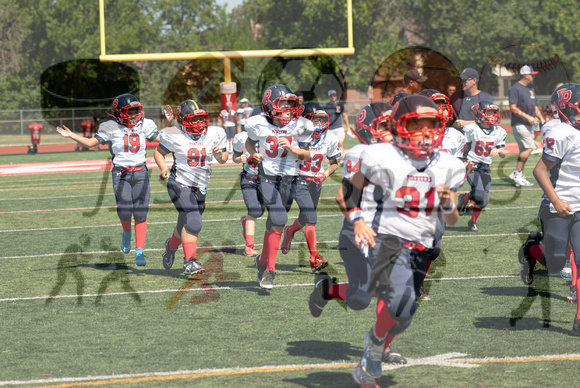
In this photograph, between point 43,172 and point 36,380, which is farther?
point 43,172

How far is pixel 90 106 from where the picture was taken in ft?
134

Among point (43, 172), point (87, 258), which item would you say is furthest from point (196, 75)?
point (87, 258)

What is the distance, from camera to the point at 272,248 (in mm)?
7266

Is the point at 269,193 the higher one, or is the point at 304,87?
the point at 304,87

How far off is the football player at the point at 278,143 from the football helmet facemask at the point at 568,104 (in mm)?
2504

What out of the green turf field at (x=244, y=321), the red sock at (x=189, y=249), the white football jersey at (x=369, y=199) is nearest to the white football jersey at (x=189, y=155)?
the red sock at (x=189, y=249)

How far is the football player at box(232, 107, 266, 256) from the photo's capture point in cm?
834

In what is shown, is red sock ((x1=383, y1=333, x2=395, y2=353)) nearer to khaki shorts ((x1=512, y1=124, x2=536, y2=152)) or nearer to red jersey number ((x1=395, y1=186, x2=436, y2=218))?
red jersey number ((x1=395, y1=186, x2=436, y2=218))

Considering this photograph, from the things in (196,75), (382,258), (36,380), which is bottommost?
(36,380)

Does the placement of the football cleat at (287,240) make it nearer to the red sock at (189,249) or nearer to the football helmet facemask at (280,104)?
the red sock at (189,249)

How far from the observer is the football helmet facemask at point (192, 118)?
7930mm

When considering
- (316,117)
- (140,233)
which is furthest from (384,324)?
(140,233)

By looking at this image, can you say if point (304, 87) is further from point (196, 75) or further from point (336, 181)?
point (336, 181)

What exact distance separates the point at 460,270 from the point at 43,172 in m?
15.7
